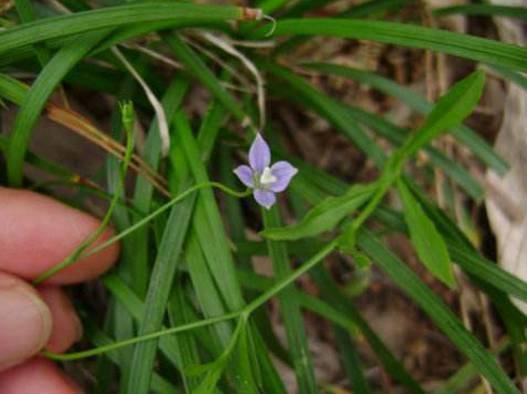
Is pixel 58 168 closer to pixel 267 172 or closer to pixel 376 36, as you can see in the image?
pixel 267 172

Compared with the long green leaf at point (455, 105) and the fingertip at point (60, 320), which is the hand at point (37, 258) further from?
the long green leaf at point (455, 105)

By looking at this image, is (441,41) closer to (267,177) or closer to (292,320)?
(267,177)

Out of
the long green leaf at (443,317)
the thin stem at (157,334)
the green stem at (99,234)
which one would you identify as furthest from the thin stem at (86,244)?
the long green leaf at (443,317)

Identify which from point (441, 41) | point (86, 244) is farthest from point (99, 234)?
point (441, 41)

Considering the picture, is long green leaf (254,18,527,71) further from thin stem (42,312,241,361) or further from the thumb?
the thumb

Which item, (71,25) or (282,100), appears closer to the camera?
(71,25)

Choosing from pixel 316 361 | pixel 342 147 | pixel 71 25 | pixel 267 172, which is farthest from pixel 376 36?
pixel 316 361
